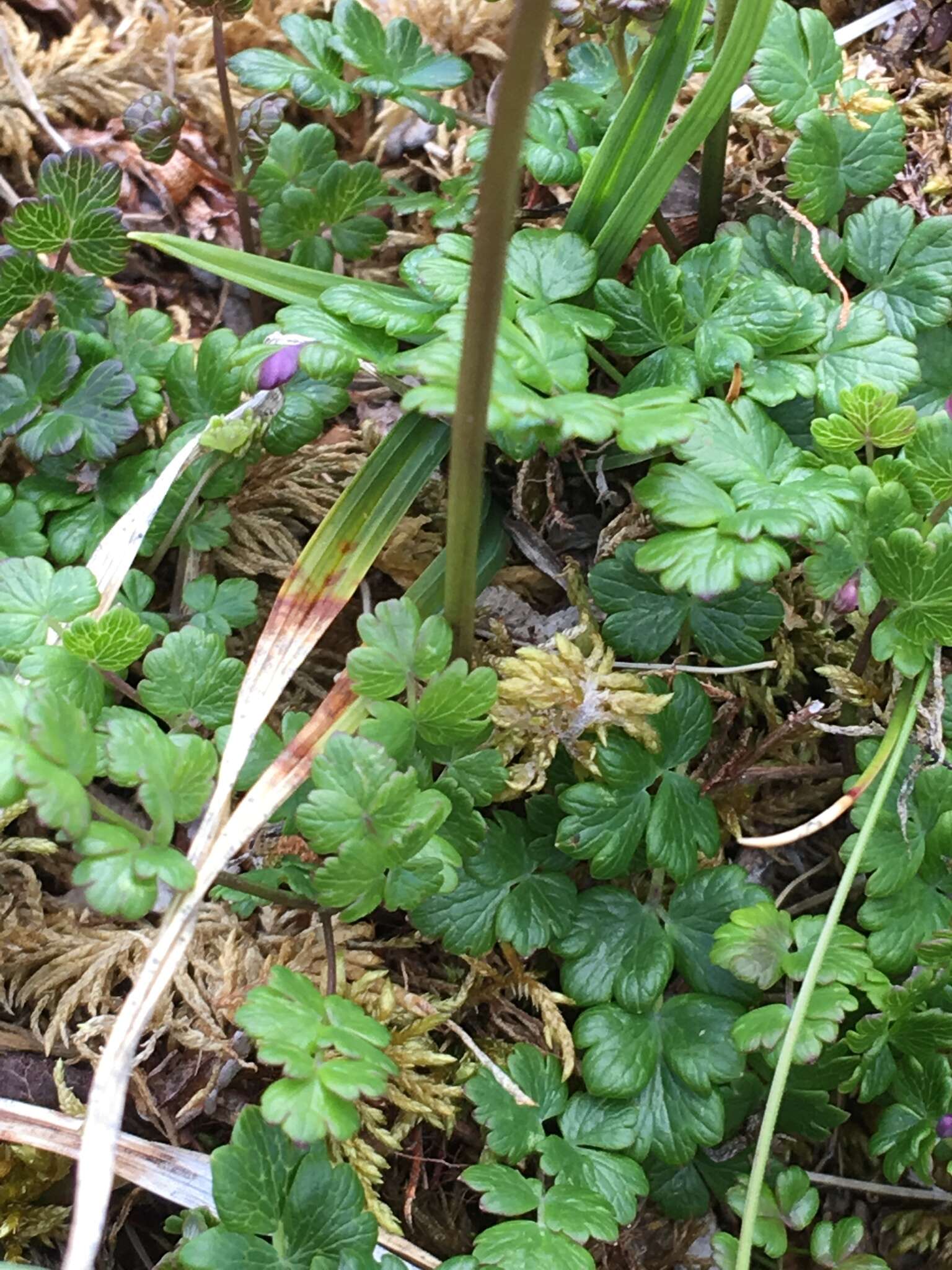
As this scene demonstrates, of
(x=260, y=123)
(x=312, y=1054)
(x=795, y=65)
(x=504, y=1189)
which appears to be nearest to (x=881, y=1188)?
(x=504, y=1189)

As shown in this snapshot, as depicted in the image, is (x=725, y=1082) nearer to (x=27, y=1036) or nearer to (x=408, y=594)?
(x=408, y=594)

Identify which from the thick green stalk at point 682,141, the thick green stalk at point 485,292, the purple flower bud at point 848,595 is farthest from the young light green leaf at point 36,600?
the purple flower bud at point 848,595

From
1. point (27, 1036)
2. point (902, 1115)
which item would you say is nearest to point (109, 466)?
point (27, 1036)

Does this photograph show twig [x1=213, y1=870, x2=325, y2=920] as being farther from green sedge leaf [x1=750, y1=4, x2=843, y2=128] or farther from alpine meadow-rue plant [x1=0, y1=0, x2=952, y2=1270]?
green sedge leaf [x1=750, y1=4, x2=843, y2=128]

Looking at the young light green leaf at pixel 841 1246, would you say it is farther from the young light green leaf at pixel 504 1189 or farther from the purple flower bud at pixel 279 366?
the purple flower bud at pixel 279 366

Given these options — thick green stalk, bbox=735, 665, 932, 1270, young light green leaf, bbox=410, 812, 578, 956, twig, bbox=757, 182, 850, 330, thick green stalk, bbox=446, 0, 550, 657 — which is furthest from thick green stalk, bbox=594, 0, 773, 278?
young light green leaf, bbox=410, 812, 578, 956
